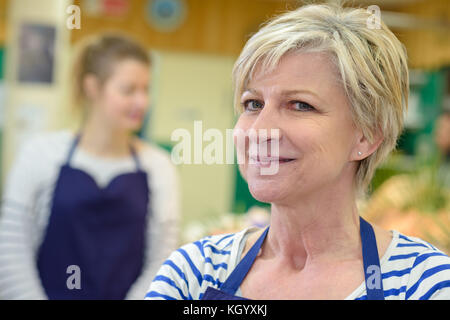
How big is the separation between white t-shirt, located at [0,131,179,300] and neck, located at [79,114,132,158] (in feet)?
0.08

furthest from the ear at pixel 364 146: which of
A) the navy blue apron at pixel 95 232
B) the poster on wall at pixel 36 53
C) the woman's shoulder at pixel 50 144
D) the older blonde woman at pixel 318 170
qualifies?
the poster on wall at pixel 36 53

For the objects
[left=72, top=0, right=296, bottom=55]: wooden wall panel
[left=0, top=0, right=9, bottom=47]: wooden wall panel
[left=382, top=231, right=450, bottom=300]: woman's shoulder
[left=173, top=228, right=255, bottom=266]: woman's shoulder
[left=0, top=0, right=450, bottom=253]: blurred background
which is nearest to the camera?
[left=382, top=231, right=450, bottom=300]: woman's shoulder

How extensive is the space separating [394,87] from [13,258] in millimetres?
1192

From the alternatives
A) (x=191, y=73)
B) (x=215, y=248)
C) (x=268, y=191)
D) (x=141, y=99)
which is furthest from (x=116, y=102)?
(x=191, y=73)

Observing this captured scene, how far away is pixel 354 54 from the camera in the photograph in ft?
2.70

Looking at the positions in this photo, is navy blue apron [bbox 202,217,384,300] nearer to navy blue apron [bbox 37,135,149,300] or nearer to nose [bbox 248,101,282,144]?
nose [bbox 248,101,282,144]

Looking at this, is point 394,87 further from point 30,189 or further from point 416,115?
point 416,115

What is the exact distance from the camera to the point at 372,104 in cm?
84

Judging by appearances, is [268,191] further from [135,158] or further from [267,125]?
[135,158]

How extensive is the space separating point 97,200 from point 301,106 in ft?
3.31

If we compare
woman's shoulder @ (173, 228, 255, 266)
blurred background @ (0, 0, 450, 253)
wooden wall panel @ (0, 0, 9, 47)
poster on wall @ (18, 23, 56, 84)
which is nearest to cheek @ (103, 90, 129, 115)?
blurred background @ (0, 0, 450, 253)

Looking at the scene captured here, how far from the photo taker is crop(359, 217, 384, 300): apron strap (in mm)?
823

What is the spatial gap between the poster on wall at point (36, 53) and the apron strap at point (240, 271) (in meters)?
2.60
